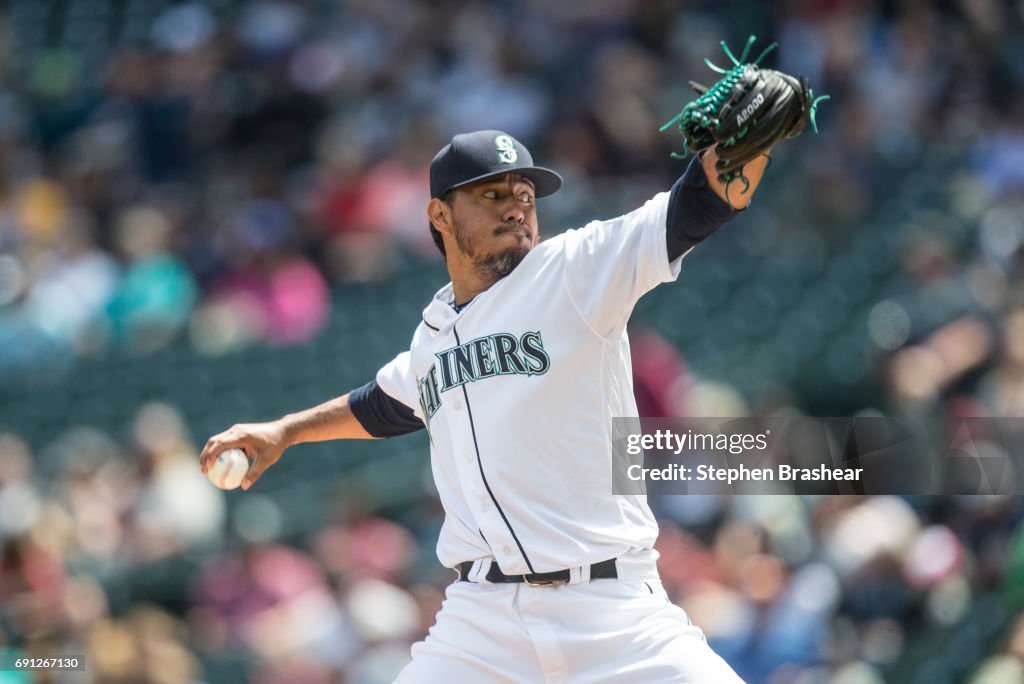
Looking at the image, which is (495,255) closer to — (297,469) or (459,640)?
(459,640)

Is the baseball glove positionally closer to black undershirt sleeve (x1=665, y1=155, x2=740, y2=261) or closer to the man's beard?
black undershirt sleeve (x1=665, y1=155, x2=740, y2=261)

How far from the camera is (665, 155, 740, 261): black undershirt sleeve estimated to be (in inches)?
112

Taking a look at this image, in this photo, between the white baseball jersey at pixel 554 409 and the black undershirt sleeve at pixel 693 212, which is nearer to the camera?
the black undershirt sleeve at pixel 693 212

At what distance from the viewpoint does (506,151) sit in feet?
10.9

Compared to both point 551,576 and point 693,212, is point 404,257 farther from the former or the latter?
point 693,212

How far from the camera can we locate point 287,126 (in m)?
9.25

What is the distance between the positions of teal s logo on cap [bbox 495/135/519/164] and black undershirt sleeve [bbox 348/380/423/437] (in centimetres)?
77

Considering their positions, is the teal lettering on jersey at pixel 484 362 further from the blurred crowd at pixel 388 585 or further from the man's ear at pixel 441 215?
the blurred crowd at pixel 388 585

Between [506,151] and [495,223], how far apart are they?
18cm

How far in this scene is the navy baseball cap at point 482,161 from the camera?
332 cm

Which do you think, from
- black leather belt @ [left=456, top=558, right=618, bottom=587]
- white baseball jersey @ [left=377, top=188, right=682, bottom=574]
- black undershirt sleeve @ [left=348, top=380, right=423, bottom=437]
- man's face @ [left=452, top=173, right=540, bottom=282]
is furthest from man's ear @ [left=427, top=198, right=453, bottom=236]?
black leather belt @ [left=456, top=558, right=618, bottom=587]

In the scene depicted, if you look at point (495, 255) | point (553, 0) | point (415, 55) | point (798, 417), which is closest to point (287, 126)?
point (415, 55)

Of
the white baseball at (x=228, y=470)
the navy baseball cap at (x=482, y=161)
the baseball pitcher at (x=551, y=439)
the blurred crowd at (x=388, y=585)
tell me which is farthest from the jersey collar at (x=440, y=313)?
the blurred crowd at (x=388, y=585)

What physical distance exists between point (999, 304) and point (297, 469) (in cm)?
349
